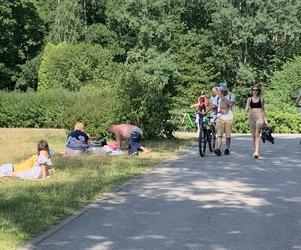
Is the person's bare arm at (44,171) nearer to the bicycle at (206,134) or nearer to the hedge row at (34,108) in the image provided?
the bicycle at (206,134)

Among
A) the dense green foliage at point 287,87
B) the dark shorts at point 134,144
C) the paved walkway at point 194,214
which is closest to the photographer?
the paved walkway at point 194,214

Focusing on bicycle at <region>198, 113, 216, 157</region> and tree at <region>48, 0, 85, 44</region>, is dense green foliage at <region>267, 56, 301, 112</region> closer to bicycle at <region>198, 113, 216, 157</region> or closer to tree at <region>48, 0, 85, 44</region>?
tree at <region>48, 0, 85, 44</region>

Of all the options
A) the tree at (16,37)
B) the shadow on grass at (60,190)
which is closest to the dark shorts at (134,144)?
the shadow on grass at (60,190)

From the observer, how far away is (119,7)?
60688 millimetres

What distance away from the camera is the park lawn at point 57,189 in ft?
24.0

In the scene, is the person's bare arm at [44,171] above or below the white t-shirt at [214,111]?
below

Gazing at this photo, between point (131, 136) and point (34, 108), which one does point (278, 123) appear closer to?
point (34, 108)

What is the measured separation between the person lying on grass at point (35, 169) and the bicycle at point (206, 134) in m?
4.76

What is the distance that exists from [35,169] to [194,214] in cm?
452

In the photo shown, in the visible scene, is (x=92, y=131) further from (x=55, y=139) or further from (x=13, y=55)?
(x=13, y=55)

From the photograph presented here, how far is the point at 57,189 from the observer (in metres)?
10.1

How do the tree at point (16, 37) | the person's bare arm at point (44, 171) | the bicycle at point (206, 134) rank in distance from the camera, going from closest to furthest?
the person's bare arm at point (44, 171) → the bicycle at point (206, 134) → the tree at point (16, 37)

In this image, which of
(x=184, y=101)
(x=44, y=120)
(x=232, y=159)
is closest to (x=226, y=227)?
(x=232, y=159)

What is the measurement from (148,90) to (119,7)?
4087 cm
